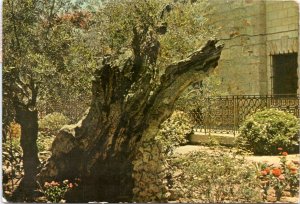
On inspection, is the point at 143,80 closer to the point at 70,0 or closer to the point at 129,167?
the point at 129,167

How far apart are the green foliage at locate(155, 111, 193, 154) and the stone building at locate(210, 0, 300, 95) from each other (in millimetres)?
2035

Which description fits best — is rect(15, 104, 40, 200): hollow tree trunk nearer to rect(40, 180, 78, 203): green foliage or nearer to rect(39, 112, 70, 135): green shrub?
rect(39, 112, 70, 135): green shrub

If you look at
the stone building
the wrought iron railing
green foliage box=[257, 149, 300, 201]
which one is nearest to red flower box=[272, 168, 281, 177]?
green foliage box=[257, 149, 300, 201]

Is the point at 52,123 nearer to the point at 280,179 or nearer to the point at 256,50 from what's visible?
the point at 280,179

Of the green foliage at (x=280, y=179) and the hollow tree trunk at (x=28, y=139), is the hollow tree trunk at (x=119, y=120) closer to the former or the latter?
the hollow tree trunk at (x=28, y=139)

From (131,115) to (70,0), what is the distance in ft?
8.27

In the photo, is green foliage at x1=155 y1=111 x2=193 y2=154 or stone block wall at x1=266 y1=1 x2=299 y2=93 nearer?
green foliage at x1=155 y1=111 x2=193 y2=154

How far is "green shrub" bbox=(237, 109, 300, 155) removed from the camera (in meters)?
7.48

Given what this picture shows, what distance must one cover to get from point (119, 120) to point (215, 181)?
1.47 meters

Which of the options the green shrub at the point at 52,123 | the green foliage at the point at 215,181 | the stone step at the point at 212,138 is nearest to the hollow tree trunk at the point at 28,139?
the green shrub at the point at 52,123

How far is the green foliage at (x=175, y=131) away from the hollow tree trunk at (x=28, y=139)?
1827 millimetres

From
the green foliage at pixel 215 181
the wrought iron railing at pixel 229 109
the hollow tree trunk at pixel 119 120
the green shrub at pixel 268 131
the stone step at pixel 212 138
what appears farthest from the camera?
the wrought iron railing at pixel 229 109

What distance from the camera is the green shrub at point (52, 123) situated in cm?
618

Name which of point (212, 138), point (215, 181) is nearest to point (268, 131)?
point (212, 138)
